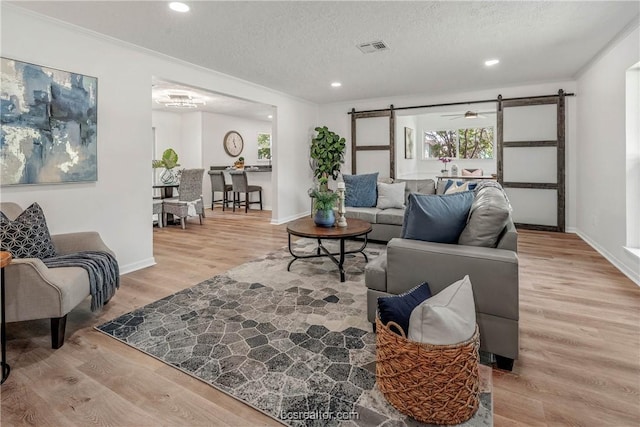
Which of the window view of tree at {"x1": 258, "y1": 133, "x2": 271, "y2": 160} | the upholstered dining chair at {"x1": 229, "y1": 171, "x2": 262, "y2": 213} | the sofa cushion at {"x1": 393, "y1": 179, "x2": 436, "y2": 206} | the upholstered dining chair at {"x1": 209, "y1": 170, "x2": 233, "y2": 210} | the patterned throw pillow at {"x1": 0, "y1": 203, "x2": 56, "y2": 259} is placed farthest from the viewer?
the window view of tree at {"x1": 258, "y1": 133, "x2": 271, "y2": 160}

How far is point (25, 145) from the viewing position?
2.79 m

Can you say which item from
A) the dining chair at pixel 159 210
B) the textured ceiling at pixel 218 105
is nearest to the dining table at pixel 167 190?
the dining chair at pixel 159 210

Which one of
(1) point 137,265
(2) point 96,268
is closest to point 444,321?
(2) point 96,268

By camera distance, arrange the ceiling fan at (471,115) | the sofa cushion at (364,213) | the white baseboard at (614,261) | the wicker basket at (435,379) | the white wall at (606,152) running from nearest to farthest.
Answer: the wicker basket at (435,379)
the white baseboard at (614,261)
the white wall at (606,152)
the sofa cushion at (364,213)
the ceiling fan at (471,115)

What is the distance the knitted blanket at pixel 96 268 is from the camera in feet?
7.78

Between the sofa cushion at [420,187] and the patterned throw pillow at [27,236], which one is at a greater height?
the sofa cushion at [420,187]

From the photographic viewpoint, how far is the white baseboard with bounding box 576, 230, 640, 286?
319 centimetres

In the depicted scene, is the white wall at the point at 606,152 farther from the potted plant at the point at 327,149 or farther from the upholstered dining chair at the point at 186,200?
the upholstered dining chair at the point at 186,200

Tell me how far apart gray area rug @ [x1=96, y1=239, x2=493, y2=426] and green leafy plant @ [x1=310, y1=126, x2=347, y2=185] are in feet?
13.2

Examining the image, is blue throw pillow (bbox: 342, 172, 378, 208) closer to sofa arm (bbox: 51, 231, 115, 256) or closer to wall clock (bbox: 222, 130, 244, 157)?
sofa arm (bbox: 51, 231, 115, 256)

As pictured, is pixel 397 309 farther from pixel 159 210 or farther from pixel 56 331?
pixel 159 210

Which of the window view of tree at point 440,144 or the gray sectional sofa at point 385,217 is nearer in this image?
the gray sectional sofa at point 385,217

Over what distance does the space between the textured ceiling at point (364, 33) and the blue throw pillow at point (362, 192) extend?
5.22 ft

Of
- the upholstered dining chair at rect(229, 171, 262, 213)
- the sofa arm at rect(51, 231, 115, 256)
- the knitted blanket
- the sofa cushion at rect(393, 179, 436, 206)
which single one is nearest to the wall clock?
the upholstered dining chair at rect(229, 171, 262, 213)
